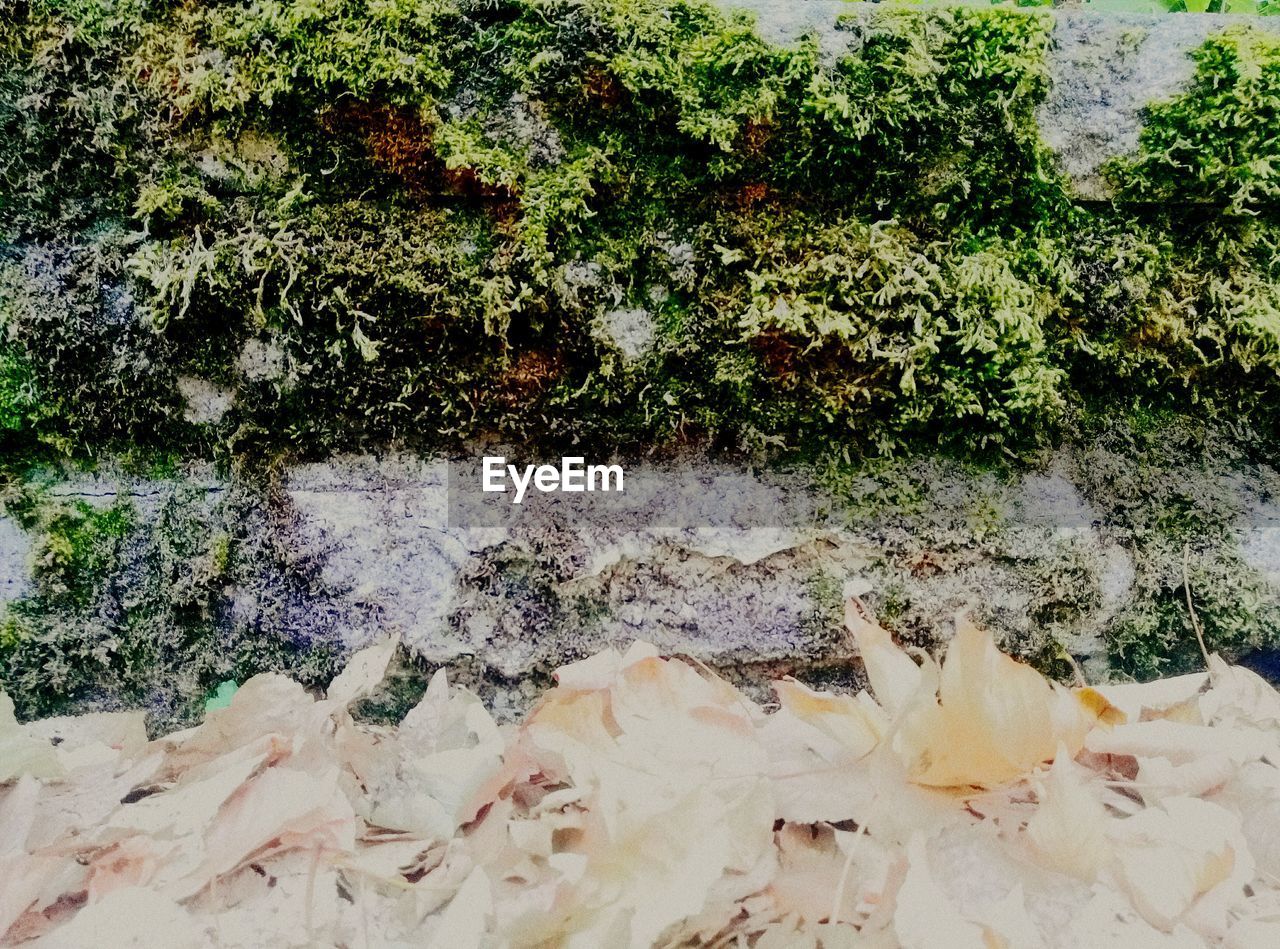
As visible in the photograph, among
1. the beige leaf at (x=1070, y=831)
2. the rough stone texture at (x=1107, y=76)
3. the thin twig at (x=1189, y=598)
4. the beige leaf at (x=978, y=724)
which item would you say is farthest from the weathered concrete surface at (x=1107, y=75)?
the beige leaf at (x=1070, y=831)

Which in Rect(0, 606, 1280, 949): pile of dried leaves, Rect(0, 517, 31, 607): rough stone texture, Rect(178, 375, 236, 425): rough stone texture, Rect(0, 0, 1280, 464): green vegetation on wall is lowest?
Rect(0, 606, 1280, 949): pile of dried leaves

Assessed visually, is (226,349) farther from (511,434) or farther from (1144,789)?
(1144,789)

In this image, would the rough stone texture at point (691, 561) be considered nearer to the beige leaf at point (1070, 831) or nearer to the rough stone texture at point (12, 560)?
the rough stone texture at point (12, 560)

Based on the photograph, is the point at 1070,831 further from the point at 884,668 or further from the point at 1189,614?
the point at 1189,614

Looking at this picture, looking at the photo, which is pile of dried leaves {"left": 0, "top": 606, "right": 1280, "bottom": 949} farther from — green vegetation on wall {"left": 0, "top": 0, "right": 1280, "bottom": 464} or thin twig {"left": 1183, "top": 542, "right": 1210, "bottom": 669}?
green vegetation on wall {"left": 0, "top": 0, "right": 1280, "bottom": 464}

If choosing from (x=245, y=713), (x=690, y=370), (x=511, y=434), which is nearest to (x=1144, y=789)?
(x=690, y=370)

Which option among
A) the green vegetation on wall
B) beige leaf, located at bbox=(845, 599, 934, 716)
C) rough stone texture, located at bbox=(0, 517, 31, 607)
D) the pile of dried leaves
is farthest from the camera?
rough stone texture, located at bbox=(0, 517, 31, 607)

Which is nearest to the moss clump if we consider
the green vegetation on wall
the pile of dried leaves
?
the green vegetation on wall
